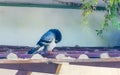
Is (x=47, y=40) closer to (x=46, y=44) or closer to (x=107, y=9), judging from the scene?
(x=46, y=44)

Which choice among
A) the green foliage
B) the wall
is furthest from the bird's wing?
the wall

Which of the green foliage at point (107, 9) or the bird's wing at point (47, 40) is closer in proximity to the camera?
the green foliage at point (107, 9)

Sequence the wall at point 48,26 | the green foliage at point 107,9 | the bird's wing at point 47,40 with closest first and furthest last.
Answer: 1. the green foliage at point 107,9
2. the bird's wing at point 47,40
3. the wall at point 48,26

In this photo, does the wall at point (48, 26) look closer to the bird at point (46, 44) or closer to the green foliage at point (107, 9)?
the green foliage at point (107, 9)

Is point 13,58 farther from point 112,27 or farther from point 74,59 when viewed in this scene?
Result: point 112,27

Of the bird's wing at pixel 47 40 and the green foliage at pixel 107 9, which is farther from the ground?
the green foliage at pixel 107 9

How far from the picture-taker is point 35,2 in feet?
12.0

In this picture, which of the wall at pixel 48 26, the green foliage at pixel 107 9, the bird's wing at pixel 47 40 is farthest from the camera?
the wall at pixel 48 26

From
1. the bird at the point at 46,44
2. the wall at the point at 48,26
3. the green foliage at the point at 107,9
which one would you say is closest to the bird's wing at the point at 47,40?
the bird at the point at 46,44

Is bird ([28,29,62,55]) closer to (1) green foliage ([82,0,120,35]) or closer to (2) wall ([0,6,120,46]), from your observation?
(1) green foliage ([82,0,120,35])

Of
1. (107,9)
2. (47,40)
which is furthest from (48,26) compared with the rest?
(107,9)

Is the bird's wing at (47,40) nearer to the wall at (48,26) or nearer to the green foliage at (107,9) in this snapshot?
the green foliage at (107,9)

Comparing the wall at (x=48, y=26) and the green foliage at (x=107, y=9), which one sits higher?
the green foliage at (x=107, y=9)

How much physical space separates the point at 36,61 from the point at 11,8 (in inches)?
43.1
